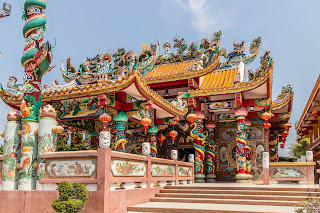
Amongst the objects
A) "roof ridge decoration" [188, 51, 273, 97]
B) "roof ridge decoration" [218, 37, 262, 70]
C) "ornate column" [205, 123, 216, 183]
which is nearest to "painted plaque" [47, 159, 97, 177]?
"roof ridge decoration" [188, 51, 273, 97]

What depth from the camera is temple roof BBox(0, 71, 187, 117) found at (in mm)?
11273

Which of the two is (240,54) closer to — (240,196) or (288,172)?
(288,172)

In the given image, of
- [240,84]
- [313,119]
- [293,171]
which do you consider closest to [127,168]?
[240,84]

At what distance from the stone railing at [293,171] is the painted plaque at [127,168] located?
7239 mm

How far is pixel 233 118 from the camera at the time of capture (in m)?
18.2

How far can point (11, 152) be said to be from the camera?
31.4ft

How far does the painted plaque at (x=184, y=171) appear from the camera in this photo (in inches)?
548

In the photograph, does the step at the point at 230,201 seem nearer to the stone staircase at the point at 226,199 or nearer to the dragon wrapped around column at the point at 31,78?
the stone staircase at the point at 226,199

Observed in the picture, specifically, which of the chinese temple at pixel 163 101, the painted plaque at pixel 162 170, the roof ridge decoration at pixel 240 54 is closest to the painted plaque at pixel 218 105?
the chinese temple at pixel 163 101

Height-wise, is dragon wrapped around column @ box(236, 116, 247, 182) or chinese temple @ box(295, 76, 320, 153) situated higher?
chinese temple @ box(295, 76, 320, 153)

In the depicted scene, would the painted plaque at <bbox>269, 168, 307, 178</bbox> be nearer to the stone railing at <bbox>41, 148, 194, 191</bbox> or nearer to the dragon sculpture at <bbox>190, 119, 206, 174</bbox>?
the dragon sculpture at <bbox>190, 119, 206, 174</bbox>

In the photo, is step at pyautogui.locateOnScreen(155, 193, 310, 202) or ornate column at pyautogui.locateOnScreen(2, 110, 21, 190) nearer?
ornate column at pyautogui.locateOnScreen(2, 110, 21, 190)

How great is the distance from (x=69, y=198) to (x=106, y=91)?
4896mm

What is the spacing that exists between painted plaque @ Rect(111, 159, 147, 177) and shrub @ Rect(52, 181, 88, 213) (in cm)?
130
